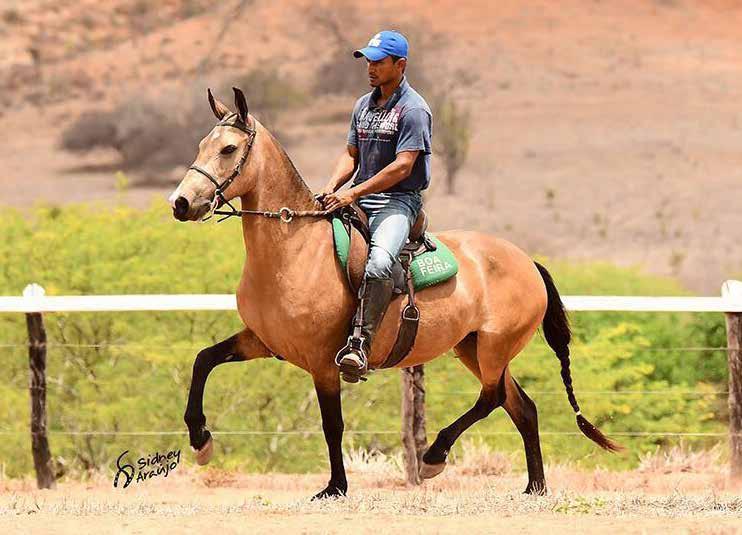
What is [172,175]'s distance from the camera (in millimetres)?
43156

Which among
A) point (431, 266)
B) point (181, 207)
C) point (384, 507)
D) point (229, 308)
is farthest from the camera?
point (229, 308)

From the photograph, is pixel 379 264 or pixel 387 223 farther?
pixel 387 223

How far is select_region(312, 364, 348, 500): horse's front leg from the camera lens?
26.5ft

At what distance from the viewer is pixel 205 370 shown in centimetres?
830

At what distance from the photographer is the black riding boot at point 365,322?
7859mm

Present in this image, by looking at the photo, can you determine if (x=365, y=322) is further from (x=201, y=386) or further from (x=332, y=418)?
(x=201, y=386)

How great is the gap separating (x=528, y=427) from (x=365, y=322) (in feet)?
6.17

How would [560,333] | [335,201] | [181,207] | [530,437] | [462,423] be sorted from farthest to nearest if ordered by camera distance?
[560,333], [530,437], [462,423], [335,201], [181,207]

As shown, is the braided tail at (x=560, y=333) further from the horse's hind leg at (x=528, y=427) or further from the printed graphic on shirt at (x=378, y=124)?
the printed graphic on shirt at (x=378, y=124)

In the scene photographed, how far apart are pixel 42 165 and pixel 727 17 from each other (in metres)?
23.9

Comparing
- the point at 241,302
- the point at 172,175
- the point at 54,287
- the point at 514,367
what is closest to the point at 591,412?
the point at 514,367

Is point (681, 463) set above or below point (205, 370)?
below

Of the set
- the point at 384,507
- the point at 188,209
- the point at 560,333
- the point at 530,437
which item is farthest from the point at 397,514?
the point at 560,333

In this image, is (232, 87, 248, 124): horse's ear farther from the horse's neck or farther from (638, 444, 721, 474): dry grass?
(638, 444, 721, 474): dry grass
